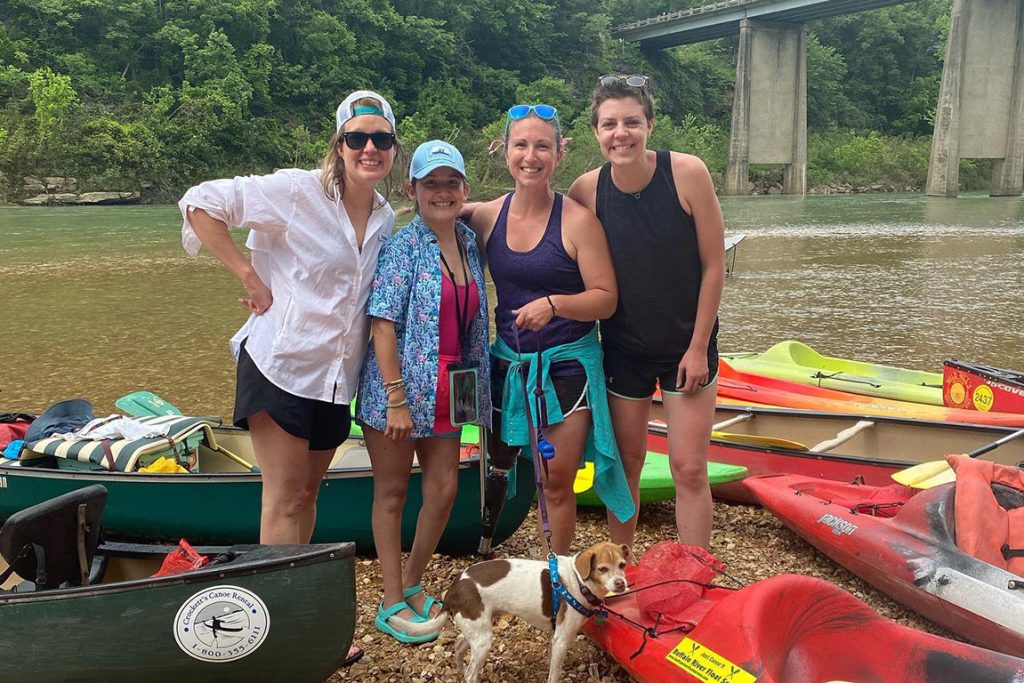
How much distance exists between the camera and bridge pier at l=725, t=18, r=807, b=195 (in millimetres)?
46562

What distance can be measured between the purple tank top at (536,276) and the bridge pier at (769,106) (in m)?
45.5

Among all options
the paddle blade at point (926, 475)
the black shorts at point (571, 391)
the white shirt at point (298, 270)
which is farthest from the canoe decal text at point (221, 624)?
the paddle blade at point (926, 475)

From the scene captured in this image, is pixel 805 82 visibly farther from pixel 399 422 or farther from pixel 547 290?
pixel 399 422

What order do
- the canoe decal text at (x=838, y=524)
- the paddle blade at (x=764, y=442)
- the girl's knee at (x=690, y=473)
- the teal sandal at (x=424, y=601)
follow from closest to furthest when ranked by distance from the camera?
1. the girl's knee at (x=690, y=473)
2. the teal sandal at (x=424, y=601)
3. the canoe decal text at (x=838, y=524)
4. the paddle blade at (x=764, y=442)

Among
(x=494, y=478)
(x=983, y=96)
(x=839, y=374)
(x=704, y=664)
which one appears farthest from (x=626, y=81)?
(x=983, y=96)

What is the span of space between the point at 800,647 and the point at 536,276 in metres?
1.39

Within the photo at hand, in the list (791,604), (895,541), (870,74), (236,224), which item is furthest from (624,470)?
(870,74)

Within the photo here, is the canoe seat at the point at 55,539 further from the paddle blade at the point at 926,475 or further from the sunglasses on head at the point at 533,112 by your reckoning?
the paddle blade at the point at 926,475

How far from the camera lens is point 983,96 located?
128ft

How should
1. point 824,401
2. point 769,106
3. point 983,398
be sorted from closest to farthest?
point 983,398 → point 824,401 → point 769,106

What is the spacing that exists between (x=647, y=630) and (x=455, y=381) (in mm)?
1002

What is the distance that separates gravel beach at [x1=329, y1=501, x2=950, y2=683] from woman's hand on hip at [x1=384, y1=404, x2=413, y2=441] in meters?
0.86

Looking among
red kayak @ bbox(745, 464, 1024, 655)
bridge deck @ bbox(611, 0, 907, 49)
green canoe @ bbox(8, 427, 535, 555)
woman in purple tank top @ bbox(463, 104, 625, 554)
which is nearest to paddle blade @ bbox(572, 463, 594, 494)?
green canoe @ bbox(8, 427, 535, 555)

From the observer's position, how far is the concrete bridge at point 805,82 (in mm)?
38397
